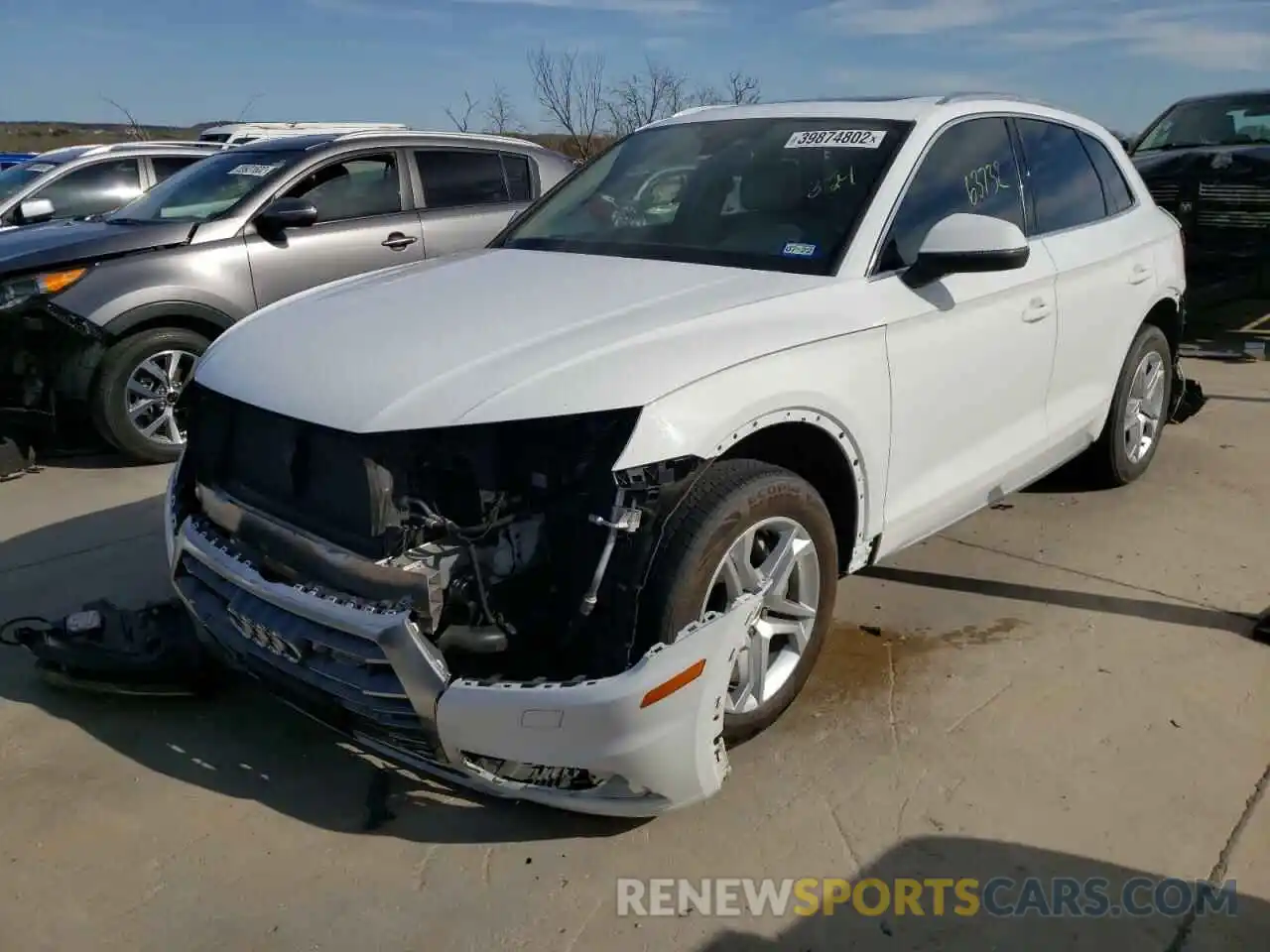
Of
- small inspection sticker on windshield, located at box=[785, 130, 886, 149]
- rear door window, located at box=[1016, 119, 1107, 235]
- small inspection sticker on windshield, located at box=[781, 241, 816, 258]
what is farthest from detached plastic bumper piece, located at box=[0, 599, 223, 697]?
rear door window, located at box=[1016, 119, 1107, 235]

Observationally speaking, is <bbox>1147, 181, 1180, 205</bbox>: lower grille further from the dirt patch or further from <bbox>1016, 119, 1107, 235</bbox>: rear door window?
the dirt patch

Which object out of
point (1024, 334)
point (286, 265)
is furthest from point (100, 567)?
point (1024, 334)

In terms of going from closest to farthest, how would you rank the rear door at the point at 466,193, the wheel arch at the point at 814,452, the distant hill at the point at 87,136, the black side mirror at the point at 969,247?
the wheel arch at the point at 814,452 → the black side mirror at the point at 969,247 → the rear door at the point at 466,193 → the distant hill at the point at 87,136

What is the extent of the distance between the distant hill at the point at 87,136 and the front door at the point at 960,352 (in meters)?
6.64

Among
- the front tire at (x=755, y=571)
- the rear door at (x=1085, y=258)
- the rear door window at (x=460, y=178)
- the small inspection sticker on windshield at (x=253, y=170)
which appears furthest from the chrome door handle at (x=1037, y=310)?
the small inspection sticker on windshield at (x=253, y=170)

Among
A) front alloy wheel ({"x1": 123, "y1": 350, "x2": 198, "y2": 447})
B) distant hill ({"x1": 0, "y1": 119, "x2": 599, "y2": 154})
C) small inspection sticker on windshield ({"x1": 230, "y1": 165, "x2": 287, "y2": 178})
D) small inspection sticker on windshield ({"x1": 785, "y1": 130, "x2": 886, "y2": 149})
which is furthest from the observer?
distant hill ({"x1": 0, "y1": 119, "x2": 599, "y2": 154})

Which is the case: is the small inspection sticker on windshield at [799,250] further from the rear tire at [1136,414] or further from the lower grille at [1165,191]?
the lower grille at [1165,191]

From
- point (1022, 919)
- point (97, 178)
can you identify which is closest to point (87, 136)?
point (97, 178)

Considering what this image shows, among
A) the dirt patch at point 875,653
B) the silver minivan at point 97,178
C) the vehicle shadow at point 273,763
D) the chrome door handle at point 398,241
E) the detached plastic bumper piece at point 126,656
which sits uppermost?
the silver minivan at point 97,178

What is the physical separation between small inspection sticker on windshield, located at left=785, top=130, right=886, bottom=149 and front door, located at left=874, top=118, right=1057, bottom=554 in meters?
0.19

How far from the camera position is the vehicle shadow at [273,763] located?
2.84 m

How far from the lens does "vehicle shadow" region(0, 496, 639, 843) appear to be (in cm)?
284

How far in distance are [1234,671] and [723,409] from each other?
82.9 inches

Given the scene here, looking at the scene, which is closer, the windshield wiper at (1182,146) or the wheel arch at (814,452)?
the wheel arch at (814,452)
